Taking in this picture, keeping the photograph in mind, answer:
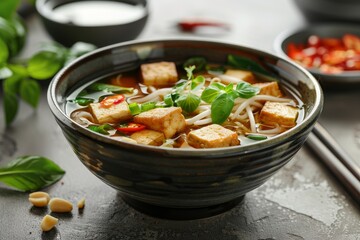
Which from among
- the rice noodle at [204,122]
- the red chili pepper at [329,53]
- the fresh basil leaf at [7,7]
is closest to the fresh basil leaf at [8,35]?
the fresh basil leaf at [7,7]

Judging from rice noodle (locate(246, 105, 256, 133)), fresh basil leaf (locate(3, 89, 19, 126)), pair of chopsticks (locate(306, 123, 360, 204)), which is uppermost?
rice noodle (locate(246, 105, 256, 133))

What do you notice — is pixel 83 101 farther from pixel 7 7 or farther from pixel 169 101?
pixel 7 7

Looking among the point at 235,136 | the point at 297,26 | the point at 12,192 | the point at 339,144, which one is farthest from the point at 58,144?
the point at 297,26

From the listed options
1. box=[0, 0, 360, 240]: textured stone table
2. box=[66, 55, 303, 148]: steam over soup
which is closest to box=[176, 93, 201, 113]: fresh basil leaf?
box=[66, 55, 303, 148]: steam over soup

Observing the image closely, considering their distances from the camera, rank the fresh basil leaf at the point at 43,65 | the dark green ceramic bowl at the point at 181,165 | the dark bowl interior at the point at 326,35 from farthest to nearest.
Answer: the dark bowl interior at the point at 326,35
the fresh basil leaf at the point at 43,65
the dark green ceramic bowl at the point at 181,165

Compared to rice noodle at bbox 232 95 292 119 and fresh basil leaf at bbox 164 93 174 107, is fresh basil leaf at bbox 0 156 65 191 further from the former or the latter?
rice noodle at bbox 232 95 292 119

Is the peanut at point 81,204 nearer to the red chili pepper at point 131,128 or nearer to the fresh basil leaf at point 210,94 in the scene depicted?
the red chili pepper at point 131,128

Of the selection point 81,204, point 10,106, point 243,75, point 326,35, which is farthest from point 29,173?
point 326,35
